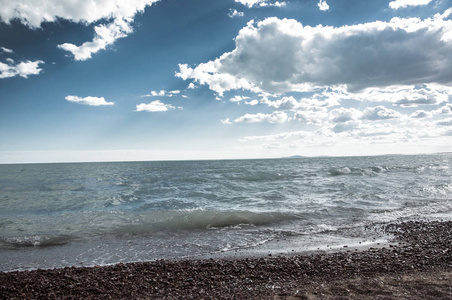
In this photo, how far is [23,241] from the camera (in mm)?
11172

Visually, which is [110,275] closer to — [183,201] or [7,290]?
[7,290]

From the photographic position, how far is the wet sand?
569 centimetres

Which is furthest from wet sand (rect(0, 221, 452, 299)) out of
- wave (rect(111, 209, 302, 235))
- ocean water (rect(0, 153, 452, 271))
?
wave (rect(111, 209, 302, 235))

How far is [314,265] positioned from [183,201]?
14553mm

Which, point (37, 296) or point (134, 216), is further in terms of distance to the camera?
point (134, 216)

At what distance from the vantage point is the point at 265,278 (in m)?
6.65

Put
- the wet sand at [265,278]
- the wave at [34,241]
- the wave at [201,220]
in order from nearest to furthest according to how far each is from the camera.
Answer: the wet sand at [265,278]
the wave at [34,241]
the wave at [201,220]

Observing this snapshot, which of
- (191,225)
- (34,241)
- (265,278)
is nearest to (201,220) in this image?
(191,225)

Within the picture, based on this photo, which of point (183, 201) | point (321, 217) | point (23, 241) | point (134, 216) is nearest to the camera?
point (23, 241)

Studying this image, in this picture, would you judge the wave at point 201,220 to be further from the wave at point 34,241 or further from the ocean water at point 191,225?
the wave at point 34,241

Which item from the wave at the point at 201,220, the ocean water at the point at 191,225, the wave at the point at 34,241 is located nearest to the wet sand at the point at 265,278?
the ocean water at the point at 191,225

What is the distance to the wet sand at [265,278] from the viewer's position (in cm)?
569

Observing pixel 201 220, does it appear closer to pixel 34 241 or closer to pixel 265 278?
pixel 34 241

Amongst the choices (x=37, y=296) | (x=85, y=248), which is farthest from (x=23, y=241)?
(x=37, y=296)
